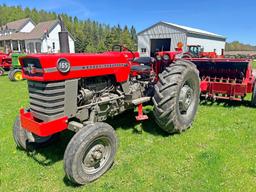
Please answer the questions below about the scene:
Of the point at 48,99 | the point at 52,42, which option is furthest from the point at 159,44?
the point at 48,99

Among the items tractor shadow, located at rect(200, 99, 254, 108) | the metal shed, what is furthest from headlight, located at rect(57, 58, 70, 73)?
the metal shed

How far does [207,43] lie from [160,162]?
32829 mm

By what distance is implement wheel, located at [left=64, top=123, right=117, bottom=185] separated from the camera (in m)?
2.89

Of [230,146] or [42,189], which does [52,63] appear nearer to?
[42,189]

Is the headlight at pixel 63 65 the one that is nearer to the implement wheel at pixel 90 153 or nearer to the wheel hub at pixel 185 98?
the implement wheel at pixel 90 153

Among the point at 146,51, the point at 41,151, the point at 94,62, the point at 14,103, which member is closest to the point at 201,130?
the point at 94,62

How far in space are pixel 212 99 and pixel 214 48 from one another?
32545 millimetres

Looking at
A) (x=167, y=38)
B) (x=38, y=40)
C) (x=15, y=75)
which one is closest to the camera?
(x=15, y=75)

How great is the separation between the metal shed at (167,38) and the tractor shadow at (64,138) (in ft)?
71.7

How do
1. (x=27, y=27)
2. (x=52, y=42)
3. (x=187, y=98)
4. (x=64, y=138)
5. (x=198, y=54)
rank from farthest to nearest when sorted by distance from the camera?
(x=27, y=27) < (x=52, y=42) < (x=198, y=54) < (x=187, y=98) < (x=64, y=138)

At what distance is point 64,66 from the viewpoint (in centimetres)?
300

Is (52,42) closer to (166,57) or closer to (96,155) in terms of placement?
(166,57)

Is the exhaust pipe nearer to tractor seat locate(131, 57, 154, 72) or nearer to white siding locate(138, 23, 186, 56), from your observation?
tractor seat locate(131, 57, 154, 72)

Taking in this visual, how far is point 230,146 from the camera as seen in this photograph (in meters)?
4.05
